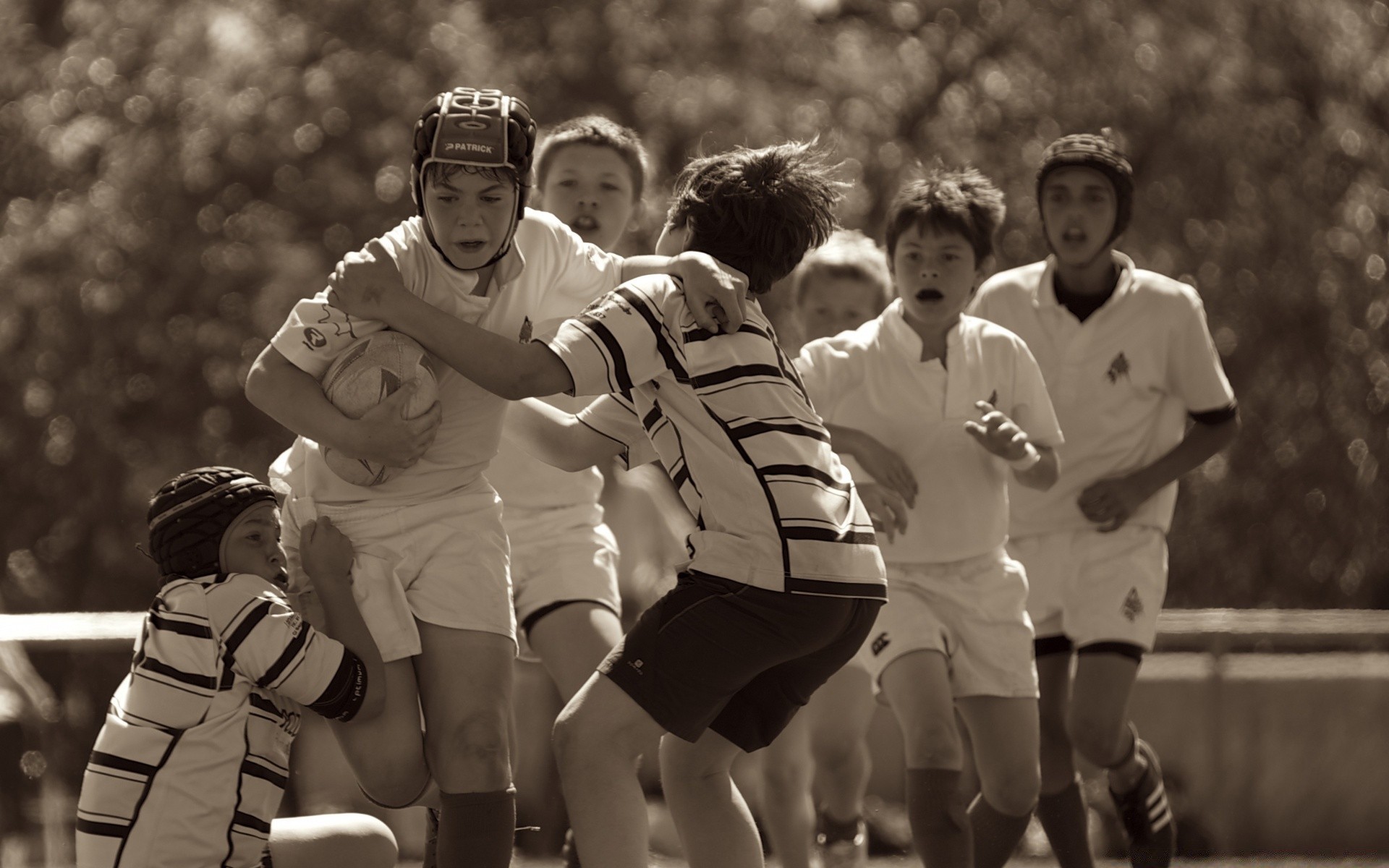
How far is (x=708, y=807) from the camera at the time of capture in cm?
372

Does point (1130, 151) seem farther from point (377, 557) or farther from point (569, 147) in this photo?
point (377, 557)

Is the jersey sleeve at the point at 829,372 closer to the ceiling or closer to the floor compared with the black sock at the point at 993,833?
closer to the ceiling

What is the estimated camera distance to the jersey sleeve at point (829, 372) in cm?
485

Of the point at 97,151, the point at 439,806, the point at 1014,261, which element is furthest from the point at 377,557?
the point at 97,151

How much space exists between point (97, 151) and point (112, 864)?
866 cm

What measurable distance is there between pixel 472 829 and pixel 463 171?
1.42m

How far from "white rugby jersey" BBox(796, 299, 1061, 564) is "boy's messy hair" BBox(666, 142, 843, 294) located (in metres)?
1.04

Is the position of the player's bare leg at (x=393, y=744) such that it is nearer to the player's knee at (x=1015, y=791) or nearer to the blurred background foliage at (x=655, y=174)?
the player's knee at (x=1015, y=791)

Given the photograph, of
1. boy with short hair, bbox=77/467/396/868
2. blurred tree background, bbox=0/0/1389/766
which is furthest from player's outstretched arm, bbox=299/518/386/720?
blurred tree background, bbox=0/0/1389/766

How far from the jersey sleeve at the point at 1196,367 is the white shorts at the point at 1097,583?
43cm

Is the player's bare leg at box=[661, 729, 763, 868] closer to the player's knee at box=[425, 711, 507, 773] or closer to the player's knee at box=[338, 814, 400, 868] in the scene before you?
the player's knee at box=[425, 711, 507, 773]

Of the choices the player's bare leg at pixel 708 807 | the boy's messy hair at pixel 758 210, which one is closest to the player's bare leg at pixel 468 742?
the player's bare leg at pixel 708 807

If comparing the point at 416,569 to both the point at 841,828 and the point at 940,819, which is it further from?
the point at 841,828

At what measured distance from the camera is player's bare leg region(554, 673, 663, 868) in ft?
11.4
